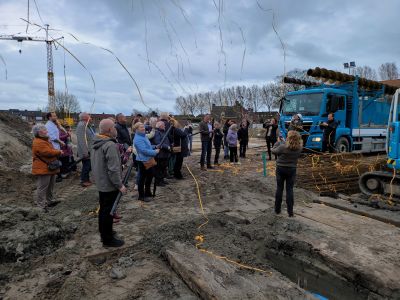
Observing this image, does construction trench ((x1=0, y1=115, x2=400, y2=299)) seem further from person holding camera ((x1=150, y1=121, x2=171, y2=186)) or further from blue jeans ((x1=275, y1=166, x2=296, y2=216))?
person holding camera ((x1=150, y1=121, x2=171, y2=186))

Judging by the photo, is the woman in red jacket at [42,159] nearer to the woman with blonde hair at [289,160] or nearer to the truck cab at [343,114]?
the woman with blonde hair at [289,160]

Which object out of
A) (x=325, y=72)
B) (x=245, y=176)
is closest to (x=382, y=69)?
(x=325, y=72)

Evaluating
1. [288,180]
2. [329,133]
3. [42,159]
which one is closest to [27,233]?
[42,159]

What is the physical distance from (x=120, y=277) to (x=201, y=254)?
1127 mm

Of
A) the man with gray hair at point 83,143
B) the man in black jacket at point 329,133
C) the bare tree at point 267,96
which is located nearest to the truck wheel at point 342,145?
the man in black jacket at point 329,133

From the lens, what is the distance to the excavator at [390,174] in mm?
7781

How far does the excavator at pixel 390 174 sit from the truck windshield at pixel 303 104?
4528 millimetres

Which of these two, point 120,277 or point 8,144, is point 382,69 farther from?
point 120,277

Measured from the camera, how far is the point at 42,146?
6.30 meters

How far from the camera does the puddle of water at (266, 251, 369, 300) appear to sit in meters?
4.10

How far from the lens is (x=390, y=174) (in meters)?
7.96

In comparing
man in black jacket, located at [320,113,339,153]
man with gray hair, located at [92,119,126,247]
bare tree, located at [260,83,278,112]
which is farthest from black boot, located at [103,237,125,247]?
bare tree, located at [260,83,278,112]

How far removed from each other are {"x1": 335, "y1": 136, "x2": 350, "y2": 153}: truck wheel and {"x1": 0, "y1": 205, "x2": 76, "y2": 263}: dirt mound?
11139 millimetres

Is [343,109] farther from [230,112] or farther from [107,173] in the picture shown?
[107,173]
